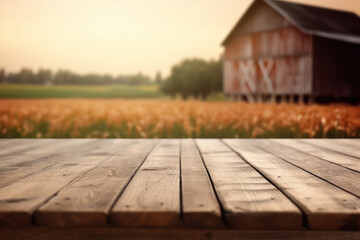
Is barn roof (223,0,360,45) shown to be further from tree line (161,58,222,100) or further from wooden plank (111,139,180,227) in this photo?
tree line (161,58,222,100)

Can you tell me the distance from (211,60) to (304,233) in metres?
47.0

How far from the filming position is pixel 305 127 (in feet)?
16.0

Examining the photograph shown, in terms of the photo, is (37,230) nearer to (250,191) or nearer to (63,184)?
(63,184)

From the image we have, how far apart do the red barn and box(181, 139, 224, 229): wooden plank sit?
15.3 meters

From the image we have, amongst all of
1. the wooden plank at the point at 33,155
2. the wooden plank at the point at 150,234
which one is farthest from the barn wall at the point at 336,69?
the wooden plank at the point at 150,234

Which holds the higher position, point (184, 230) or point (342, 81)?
point (342, 81)

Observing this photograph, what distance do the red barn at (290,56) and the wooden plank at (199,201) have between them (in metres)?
15.3

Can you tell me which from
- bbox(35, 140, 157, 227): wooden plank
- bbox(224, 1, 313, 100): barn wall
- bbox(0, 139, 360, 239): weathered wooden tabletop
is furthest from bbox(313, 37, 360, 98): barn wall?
bbox(35, 140, 157, 227): wooden plank

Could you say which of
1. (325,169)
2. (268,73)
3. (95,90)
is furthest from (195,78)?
(325,169)

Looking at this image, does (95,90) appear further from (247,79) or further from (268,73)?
(268,73)

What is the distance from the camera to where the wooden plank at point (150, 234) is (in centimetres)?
122

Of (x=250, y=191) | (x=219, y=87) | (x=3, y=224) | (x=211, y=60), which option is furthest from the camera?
(x=211, y=60)

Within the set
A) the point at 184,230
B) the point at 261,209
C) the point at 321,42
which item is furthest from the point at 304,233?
the point at 321,42

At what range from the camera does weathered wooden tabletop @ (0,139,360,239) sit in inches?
45.7
